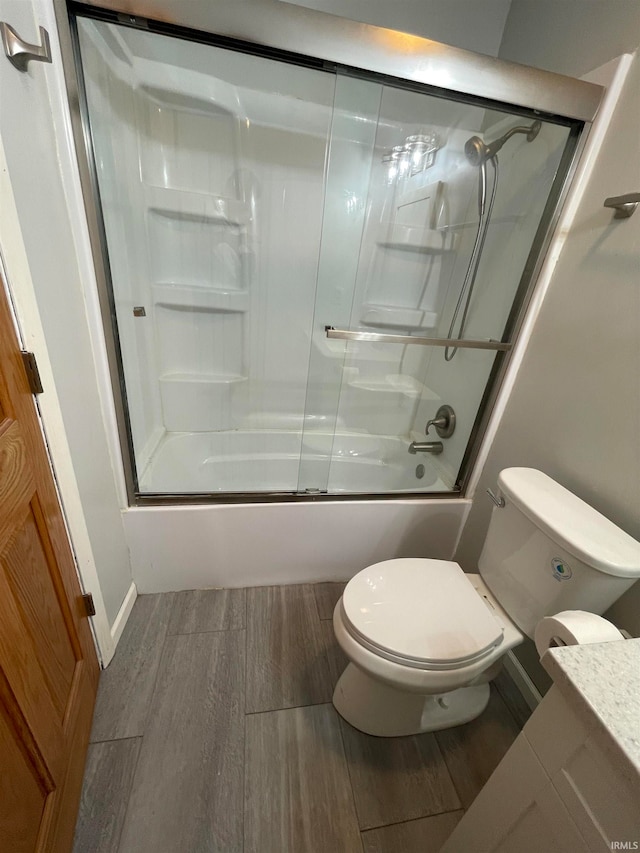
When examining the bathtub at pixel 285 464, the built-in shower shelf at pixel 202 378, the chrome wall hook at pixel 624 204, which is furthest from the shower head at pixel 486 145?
the built-in shower shelf at pixel 202 378

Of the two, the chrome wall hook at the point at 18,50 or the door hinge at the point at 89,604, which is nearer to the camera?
the chrome wall hook at the point at 18,50

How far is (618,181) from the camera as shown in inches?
39.8

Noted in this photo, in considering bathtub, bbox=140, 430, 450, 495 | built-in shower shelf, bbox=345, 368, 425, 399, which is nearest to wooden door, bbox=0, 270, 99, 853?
bathtub, bbox=140, 430, 450, 495

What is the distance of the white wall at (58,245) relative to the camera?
27.7 inches

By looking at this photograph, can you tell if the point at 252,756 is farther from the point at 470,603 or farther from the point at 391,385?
the point at 391,385

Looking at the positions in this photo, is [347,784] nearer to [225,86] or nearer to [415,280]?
[415,280]

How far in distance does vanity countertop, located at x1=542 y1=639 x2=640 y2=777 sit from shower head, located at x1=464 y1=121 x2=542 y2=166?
146 cm

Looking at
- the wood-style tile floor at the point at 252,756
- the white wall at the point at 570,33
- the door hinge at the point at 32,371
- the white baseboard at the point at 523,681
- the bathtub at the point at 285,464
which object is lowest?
the wood-style tile floor at the point at 252,756

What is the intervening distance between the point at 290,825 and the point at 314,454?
115 cm

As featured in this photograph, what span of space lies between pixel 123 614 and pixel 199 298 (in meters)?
1.36

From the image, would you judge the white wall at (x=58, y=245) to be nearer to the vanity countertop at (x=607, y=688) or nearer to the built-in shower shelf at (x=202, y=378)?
the built-in shower shelf at (x=202, y=378)

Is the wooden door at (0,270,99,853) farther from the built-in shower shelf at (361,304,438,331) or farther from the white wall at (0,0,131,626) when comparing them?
the built-in shower shelf at (361,304,438,331)

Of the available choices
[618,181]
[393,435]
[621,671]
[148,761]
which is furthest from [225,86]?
[148,761]

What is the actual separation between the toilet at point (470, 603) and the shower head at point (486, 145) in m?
1.11
